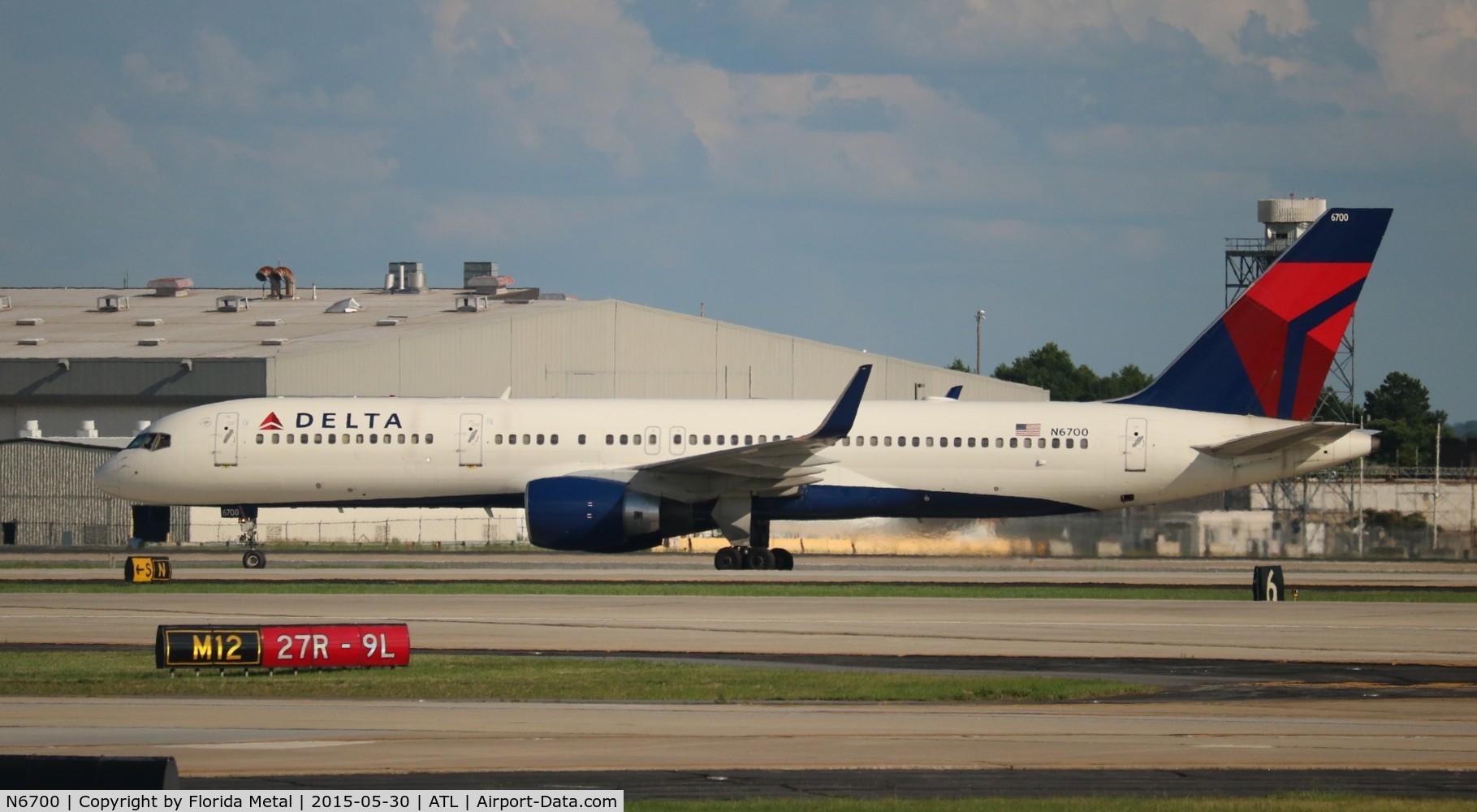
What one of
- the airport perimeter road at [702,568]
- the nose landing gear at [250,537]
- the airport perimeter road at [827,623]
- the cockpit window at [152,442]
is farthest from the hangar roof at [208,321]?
the airport perimeter road at [827,623]

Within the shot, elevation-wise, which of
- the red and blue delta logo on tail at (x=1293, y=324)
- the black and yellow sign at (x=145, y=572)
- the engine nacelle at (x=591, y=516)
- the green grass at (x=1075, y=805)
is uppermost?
the red and blue delta logo on tail at (x=1293, y=324)

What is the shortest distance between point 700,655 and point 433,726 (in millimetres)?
7056

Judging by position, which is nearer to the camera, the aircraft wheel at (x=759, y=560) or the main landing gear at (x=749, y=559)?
the main landing gear at (x=749, y=559)

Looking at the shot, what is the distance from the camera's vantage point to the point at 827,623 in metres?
26.0

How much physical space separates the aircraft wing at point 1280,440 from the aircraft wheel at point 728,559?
1165cm

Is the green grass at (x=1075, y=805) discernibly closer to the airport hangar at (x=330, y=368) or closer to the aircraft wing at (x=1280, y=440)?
the aircraft wing at (x=1280, y=440)

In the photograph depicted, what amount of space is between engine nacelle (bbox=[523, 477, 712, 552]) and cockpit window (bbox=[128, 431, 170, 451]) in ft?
31.9

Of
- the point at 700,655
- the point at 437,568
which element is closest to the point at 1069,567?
the point at 437,568

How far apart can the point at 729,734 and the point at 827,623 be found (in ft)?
36.8

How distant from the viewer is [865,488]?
3812 centimetres

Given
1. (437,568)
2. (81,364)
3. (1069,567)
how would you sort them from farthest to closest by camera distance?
(81,364)
(1069,567)
(437,568)

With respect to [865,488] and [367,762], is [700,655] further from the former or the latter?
[865,488]

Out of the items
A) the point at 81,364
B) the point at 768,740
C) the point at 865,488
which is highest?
the point at 81,364

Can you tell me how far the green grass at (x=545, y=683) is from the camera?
1758 centimetres
